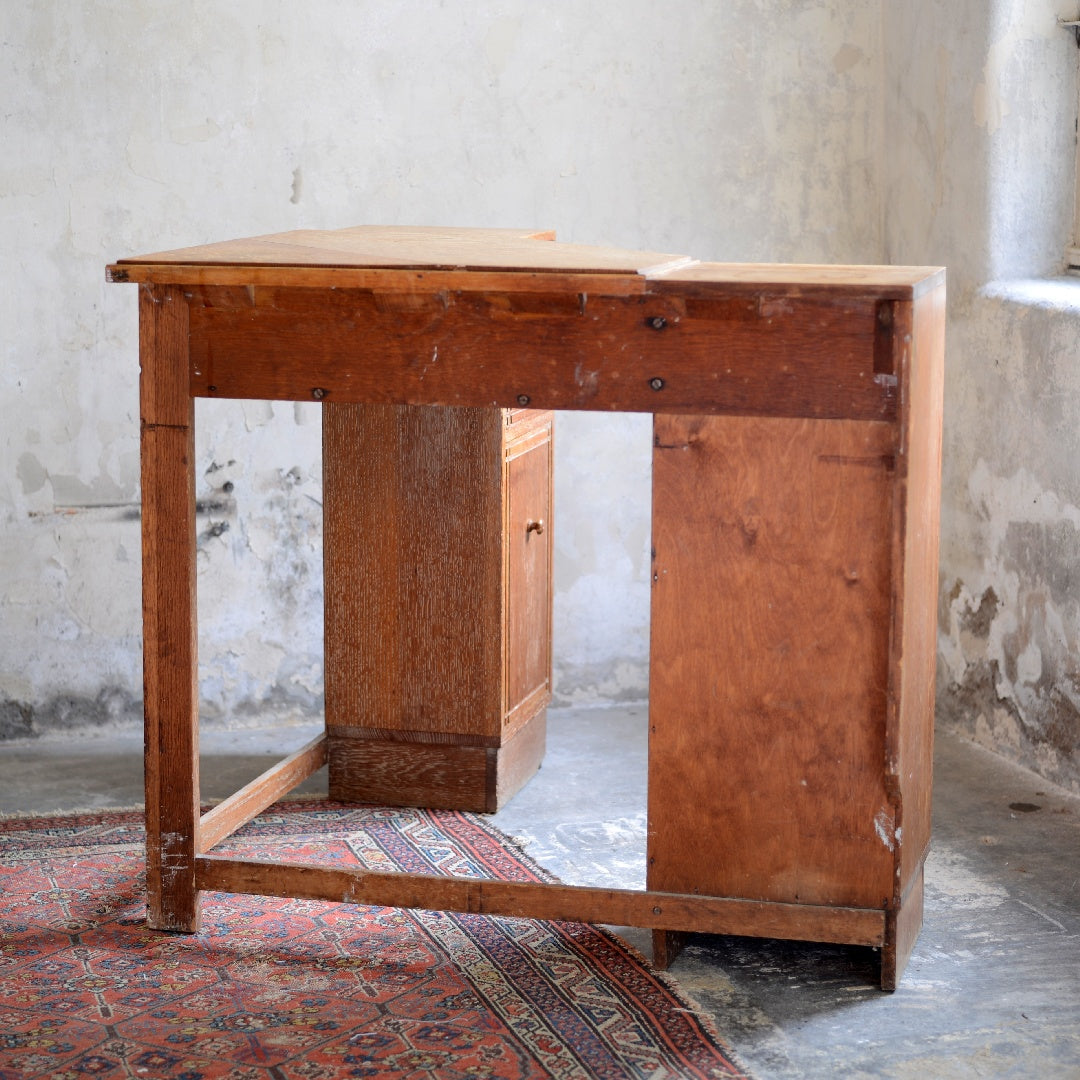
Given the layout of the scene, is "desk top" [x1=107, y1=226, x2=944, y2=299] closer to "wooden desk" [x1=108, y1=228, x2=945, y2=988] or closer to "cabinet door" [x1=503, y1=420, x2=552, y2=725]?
"wooden desk" [x1=108, y1=228, x2=945, y2=988]

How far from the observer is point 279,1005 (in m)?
2.85

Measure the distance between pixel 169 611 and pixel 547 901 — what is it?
0.91 metres

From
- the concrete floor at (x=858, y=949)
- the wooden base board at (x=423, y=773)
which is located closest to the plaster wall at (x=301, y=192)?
the concrete floor at (x=858, y=949)

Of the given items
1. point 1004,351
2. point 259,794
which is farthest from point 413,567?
point 1004,351

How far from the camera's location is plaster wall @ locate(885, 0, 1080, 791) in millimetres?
4117

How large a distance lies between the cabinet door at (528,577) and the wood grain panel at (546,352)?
967 millimetres

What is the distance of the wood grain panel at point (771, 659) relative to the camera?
9.29ft

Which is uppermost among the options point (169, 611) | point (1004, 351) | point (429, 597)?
point (1004, 351)

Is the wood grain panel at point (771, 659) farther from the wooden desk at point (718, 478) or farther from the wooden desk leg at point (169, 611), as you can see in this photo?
the wooden desk leg at point (169, 611)

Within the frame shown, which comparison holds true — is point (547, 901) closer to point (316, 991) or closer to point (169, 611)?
point (316, 991)

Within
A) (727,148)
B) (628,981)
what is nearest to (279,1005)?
(628,981)

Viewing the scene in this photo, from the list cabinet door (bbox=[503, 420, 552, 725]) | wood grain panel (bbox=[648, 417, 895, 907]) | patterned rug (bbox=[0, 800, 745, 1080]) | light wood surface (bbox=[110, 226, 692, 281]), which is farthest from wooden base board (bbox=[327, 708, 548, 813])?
light wood surface (bbox=[110, 226, 692, 281])

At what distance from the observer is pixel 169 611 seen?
310cm

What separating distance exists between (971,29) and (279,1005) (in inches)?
125
